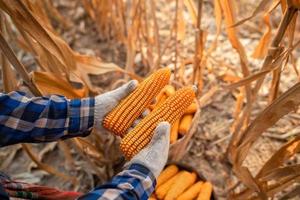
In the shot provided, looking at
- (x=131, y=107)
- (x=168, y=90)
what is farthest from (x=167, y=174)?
(x=131, y=107)

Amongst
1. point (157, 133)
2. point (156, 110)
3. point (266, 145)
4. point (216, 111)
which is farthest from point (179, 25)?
point (157, 133)

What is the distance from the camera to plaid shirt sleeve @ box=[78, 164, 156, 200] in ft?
3.08

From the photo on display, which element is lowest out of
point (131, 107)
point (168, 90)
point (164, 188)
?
point (164, 188)

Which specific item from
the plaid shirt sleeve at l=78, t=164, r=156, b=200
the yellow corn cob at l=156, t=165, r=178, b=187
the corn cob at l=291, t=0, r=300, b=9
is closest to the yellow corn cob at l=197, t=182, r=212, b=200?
the yellow corn cob at l=156, t=165, r=178, b=187

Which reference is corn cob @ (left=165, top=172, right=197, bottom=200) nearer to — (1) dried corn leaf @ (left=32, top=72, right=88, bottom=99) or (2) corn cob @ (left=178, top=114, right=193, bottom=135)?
(2) corn cob @ (left=178, top=114, right=193, bottom=135)

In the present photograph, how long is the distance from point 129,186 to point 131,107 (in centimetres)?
26

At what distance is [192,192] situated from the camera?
4.65 feet

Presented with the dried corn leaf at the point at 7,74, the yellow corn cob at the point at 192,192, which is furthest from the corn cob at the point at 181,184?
the dried corn leaf at the point at 7,74

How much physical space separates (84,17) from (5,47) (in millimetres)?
1308

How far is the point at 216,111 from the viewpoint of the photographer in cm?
190

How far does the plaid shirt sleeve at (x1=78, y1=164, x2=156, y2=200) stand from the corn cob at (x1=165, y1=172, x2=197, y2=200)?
39 centimetres

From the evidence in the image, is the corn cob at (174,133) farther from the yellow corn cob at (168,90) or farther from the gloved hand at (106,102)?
the gloved hand at (106,102)

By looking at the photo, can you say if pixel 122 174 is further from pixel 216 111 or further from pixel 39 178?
pixel 216 111

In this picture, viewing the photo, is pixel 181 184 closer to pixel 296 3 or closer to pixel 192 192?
pixel 192 192
